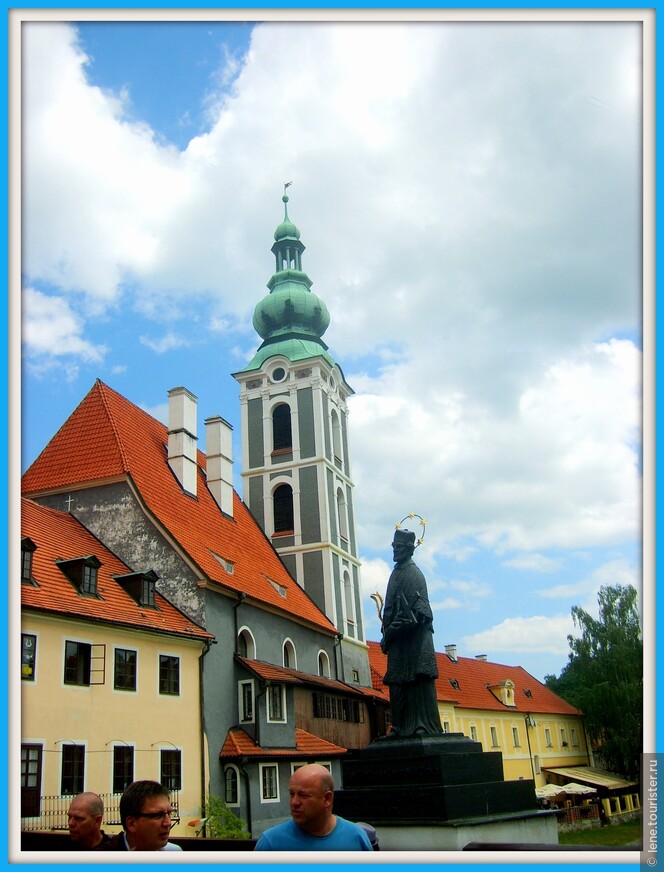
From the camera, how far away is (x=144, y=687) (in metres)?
12.7

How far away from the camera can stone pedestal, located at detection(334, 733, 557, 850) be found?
6.89m

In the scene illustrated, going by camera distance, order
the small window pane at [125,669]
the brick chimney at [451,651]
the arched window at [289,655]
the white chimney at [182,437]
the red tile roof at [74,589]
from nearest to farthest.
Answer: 1. the red tile roof at [74,589]
2. the small window pane at [125,669]
3. the white chimney at [182,437]
4. the arched window at [289,655]
5. the brick chimney at [451,651]

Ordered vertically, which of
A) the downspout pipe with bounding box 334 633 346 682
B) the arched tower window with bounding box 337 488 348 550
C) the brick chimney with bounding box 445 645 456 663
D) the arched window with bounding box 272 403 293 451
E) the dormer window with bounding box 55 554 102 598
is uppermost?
the arched window with bounding box 272 403 293 451

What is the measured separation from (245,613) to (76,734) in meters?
6.12

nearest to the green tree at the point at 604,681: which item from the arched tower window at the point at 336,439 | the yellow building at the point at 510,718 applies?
the yellow building at the point at 510,718

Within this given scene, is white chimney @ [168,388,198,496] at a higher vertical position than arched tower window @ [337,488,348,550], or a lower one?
higher

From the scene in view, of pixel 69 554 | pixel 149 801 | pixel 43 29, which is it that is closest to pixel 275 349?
pixel 69 554

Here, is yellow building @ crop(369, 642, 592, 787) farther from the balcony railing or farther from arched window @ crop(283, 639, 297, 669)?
the balcony railing

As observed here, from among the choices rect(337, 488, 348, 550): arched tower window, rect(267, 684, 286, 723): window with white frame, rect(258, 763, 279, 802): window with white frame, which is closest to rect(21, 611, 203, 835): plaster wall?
rect(258, 763, 279, 802): window with white frame

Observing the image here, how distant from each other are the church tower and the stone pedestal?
15014mm

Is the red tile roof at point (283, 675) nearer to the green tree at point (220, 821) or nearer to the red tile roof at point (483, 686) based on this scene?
the green tree at point (220, 821)

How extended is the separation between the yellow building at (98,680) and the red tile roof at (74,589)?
0.09 ft

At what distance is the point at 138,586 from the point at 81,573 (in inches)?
61.7

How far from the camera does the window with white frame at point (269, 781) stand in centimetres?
1477
